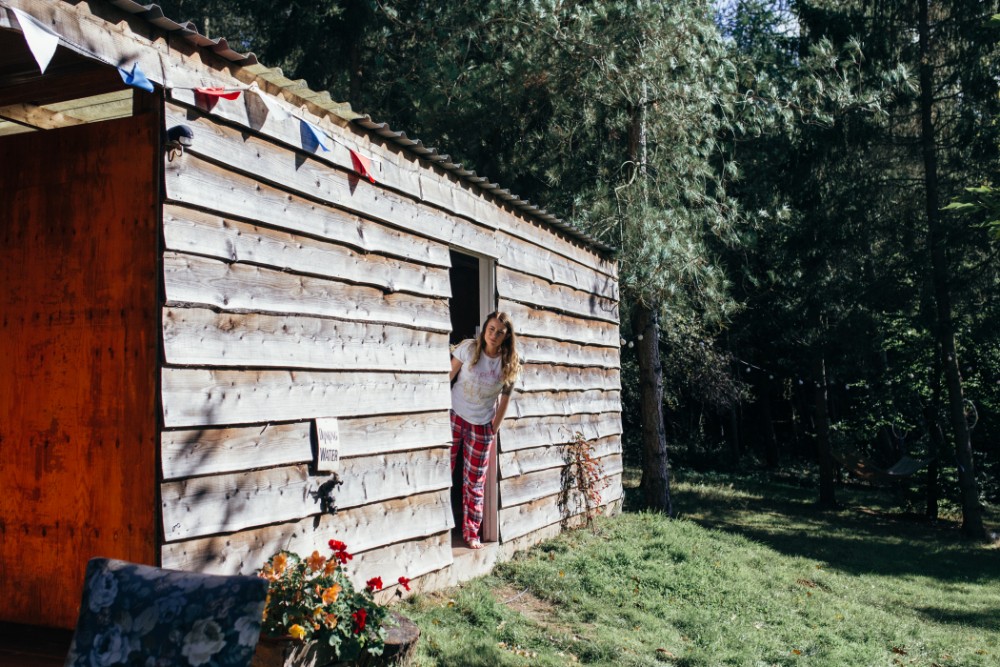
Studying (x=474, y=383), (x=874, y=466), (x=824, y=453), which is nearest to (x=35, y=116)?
(x=474, y=383)

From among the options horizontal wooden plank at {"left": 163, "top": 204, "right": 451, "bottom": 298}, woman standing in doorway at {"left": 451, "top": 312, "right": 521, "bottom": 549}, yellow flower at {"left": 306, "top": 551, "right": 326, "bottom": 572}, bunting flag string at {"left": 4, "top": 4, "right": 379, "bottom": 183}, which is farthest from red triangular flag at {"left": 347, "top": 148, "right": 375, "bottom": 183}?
yellow flower at {"left": 306, "top": 551, "right": 326, "bottom": 572}

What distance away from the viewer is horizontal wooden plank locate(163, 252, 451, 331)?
388 cm

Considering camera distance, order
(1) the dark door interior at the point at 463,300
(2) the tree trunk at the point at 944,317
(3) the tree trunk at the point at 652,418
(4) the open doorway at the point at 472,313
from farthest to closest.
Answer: (2) the tree trunk at the point at 944,317, (3) the tree trunk at the point at 652,418, (1) the dark door interior at the point at 463,300, (4) the open doorway at the point at 472,313

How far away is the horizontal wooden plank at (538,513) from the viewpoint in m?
7.14

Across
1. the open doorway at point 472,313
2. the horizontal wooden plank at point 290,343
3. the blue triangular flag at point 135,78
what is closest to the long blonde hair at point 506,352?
the open doorway at point 472,313

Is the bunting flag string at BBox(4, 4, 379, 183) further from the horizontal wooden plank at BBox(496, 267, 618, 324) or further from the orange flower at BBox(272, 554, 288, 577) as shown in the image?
the horizontal wooden plank at BBox(496, 267, 618, 324)

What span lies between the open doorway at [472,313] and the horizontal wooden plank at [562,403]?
58 centimetres

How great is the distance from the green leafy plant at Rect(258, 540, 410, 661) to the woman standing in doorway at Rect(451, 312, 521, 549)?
2.79 metres

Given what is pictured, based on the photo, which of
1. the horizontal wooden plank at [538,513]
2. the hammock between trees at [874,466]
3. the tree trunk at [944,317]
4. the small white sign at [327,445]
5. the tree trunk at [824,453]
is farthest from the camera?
the tree trunk at [824,453]

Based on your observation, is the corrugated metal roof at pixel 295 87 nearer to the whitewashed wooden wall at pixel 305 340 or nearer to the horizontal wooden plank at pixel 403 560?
the whitewashed wooden wall at pixel 305 340

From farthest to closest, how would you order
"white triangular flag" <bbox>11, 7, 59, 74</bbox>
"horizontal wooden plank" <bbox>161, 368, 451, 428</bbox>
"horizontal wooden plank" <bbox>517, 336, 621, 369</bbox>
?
1. "horizontal wooden plank" <bbox>517, 336, 621, 369</bbox>
2. "horizontal wooden plank" <bbox>161, 368, 451, 428</bbox>
3. "white triangular flag" <bbox>11, 7, 59, 74</bbox>

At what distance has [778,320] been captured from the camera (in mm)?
17844

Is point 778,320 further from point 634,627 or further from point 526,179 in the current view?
point 634,627

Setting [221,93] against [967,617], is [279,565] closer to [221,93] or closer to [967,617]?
[221,93]
